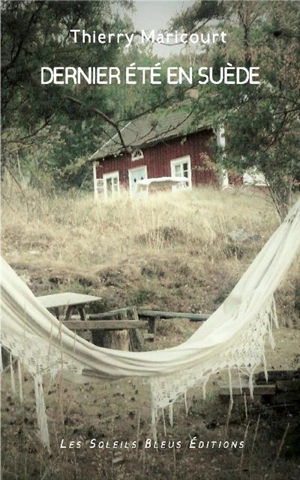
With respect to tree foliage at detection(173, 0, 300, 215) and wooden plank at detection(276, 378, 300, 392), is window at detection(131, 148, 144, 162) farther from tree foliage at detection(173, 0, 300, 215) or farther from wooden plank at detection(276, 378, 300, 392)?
wooden plank at detection(276, 378, 300, 392)

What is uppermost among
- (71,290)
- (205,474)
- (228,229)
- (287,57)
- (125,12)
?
(125,12)

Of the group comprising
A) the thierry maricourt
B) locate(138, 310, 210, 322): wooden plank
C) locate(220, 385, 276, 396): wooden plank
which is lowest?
locate(220, 385, 276, 396): wooden plank

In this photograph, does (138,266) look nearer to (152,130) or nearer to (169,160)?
(169,160)

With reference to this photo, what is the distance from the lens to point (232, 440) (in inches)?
88.8

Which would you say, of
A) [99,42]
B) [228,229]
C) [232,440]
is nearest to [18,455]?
[232,440]

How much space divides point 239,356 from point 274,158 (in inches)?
37.7

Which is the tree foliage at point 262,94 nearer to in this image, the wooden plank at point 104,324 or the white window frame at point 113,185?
the white window frame at point 113,185

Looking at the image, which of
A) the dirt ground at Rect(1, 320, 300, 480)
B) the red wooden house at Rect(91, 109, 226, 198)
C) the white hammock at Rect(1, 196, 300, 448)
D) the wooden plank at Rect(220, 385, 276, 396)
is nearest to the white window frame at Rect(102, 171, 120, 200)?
the red wooden house at Rect(91, 109, 226, 198)

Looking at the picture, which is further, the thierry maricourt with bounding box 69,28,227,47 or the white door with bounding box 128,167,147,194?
the white door with bounding box 128,167,147,194

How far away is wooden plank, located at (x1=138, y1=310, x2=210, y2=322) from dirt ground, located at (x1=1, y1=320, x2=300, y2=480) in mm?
36

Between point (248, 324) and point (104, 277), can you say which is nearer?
point (248, 324)

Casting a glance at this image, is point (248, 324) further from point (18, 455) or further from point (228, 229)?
point (18, 455)

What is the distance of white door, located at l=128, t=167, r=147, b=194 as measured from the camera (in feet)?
8.14

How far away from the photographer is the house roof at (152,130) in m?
2.49
